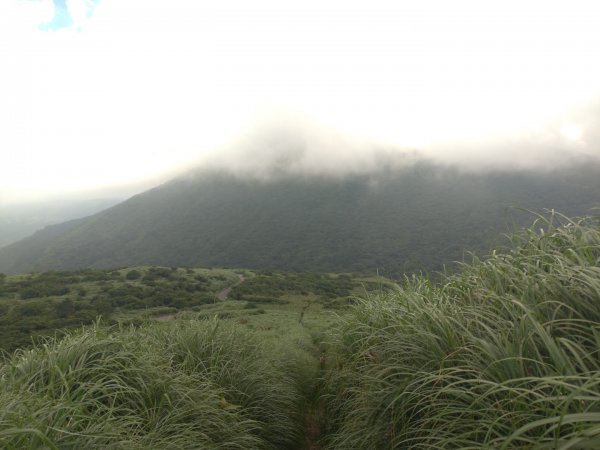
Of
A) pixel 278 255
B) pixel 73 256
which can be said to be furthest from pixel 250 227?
pixel 73 256

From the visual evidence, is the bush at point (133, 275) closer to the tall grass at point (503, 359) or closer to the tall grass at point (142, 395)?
the tall grass at point (142, 395)

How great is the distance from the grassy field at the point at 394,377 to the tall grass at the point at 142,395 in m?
0.02

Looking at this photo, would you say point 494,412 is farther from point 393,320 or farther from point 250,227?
point 250,227

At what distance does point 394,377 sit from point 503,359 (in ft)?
5.69

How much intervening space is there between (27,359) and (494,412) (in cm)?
481

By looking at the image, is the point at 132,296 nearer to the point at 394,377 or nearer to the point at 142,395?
the point at 142,395

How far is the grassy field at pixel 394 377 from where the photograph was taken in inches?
81.7

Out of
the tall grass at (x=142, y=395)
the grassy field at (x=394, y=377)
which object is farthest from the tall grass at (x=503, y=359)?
the tall grass at (x=142, y=395)

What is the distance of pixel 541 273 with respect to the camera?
278cm

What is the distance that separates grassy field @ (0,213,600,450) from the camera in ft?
6.81

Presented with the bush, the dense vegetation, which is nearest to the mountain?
the dense vegetation

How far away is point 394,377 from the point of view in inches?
138

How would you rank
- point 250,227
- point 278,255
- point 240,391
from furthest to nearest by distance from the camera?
point 250,227
point 278,255
point 240,391

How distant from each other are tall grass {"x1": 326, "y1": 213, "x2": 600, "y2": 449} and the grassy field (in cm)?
2
